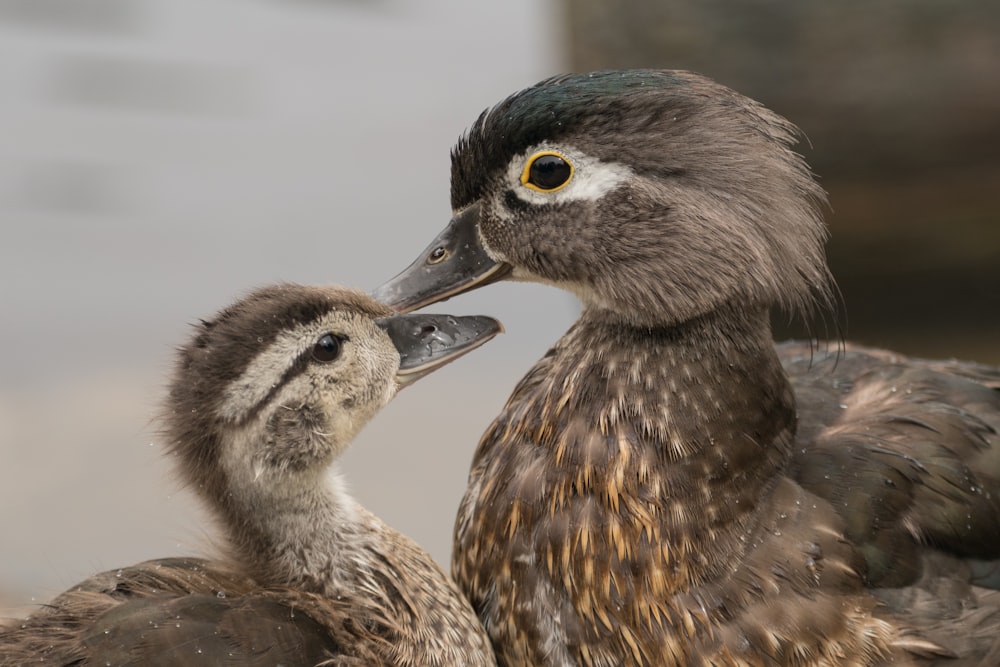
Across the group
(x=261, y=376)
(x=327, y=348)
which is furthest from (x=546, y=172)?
(x=261, y=376)

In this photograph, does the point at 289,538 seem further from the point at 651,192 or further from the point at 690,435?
the point at 651,192

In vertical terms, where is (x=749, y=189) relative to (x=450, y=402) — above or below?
above

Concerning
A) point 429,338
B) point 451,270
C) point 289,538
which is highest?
point 451,270

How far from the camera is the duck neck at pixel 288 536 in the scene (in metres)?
2.93

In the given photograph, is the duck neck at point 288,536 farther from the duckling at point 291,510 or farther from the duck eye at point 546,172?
the duck eye at point 546,172

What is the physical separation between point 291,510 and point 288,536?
53 mm

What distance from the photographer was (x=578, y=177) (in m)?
2.87

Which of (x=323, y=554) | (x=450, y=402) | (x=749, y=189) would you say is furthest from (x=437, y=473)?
(x=749, y=189)

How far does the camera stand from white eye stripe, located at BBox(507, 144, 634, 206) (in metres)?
2.85

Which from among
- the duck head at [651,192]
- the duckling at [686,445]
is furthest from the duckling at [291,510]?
the duck head at [651,192]

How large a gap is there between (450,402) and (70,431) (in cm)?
145

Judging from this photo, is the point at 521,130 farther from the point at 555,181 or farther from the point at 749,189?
the point at 749,189

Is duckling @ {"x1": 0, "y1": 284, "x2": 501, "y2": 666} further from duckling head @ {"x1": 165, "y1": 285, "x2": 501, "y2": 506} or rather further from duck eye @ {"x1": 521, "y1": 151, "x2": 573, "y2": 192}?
duck eye @ {"x1": 521, "y1": 151, "x2": 573, "y2": 192}

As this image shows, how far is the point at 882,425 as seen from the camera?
310cm
